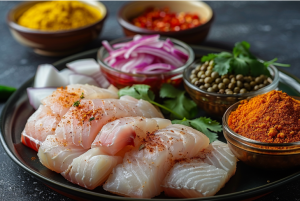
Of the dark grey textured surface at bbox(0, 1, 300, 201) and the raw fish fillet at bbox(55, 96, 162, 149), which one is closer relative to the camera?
the raw fish fillet at bbox(55, 96, 162, 149)

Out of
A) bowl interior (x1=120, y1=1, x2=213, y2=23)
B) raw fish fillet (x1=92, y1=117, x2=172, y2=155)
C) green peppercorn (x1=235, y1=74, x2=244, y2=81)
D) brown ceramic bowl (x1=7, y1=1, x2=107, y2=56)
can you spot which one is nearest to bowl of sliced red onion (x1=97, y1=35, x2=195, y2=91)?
green peppercorn (x1=235, y1=74, x2=244, y2=81)

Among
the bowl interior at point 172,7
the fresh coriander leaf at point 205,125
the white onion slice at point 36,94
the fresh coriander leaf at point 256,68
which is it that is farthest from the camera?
the bowl interior at point 172,7

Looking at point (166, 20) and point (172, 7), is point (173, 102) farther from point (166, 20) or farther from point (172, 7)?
point (172, 7)

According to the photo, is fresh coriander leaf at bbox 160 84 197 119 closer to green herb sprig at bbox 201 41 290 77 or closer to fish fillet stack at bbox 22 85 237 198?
green herb sprig at bbox 201 41 290 77

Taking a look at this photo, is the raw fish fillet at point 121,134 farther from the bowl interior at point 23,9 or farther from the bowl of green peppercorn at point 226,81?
the bowl interior at point 23,9

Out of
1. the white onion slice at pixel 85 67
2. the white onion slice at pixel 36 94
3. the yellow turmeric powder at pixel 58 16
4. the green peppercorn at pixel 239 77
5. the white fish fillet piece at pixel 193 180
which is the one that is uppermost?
the green peppercorn at pixel 239 77

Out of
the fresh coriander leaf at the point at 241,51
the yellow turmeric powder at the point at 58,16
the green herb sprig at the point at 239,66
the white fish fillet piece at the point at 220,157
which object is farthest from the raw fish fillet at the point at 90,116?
the yellow turmeric powder at the point at 58,16

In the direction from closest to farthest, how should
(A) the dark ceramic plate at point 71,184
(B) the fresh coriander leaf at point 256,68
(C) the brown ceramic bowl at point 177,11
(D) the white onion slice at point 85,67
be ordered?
(A) the dark ceramic plate at point 71,184 → (B) the fresh coriander leaf at point 256,68 → (D) the white onion slice at point 85,67 → (C) the brown ceramic bowl at point 177,11

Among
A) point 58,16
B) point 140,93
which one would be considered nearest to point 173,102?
point 140,93

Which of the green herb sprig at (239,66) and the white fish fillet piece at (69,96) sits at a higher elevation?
the green herb sprig at (239,66)
